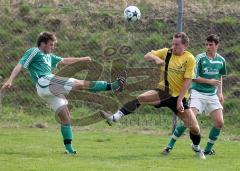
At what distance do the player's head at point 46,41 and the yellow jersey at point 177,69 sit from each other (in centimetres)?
167

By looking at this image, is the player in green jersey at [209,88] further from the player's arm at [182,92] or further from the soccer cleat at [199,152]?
the player's arm at [182,92]

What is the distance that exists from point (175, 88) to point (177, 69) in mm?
324

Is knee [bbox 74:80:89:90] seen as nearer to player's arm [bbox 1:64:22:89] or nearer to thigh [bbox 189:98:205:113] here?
player's arm [bbox 1:64:22:89]

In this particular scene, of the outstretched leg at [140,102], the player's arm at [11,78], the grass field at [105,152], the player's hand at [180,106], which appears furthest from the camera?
the outstretched leg at [140,102]

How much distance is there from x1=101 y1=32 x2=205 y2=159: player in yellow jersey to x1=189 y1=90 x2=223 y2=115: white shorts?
22.5 inches

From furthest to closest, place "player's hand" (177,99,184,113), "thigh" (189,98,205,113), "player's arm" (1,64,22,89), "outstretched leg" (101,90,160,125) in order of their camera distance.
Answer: "thigh" (189,98,205,113) → "outstretched leg" (101,90,160,125) → "player's hand" (177,99,184,113) → "player's arm" (1,64,22,89)

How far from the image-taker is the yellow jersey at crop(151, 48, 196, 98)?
11250mm

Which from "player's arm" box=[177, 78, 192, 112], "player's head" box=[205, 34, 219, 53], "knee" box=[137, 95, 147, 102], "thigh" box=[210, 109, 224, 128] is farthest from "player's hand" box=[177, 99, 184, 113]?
"player's head" box=[205, 34, 219, 53]

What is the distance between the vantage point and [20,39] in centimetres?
1883

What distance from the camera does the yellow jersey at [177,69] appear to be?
36.9 feet

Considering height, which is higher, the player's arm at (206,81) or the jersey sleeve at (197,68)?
the jersey sleeve at (197,68)

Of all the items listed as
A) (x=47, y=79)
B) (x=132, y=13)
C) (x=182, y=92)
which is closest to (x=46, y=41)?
(x=47, y=79)

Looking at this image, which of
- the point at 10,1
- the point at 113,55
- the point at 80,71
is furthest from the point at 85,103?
the point at 10,1

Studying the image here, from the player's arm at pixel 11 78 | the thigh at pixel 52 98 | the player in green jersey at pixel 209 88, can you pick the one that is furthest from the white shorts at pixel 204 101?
the player's arm at pixel 11 78
